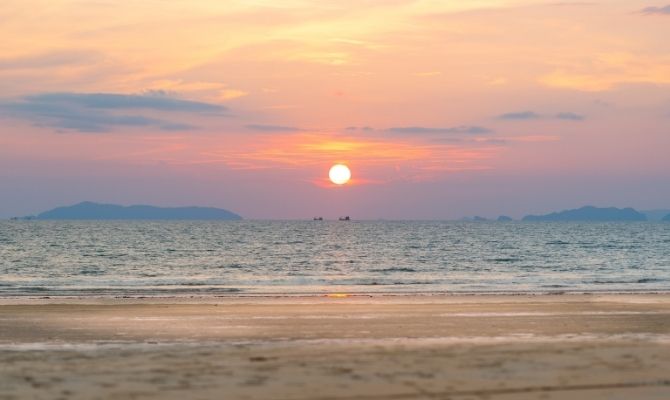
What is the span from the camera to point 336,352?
60.6 feet

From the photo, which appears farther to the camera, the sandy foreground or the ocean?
the ocean

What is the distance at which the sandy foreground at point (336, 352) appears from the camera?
1426cm

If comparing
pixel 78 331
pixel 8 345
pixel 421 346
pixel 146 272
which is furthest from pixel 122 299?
pixel 146 272

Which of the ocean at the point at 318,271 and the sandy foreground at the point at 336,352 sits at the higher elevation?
the sandy foreground at the point at 336,352

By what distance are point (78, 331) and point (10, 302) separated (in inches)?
520

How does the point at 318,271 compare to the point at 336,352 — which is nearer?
the point at 336,352

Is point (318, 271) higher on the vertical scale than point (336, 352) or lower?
lower

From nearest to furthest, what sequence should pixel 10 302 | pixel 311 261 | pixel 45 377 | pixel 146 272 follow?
pixel 45 377 < pixel 10 302 < pixel 146 272 < pixel 311 261

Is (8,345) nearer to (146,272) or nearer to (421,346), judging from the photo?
(421,346)

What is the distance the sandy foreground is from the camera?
14258 mm

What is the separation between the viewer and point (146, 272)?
74312 mm

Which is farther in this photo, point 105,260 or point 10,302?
point 105,260

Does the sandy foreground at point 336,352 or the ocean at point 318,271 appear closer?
the sandy foreground at point 336,352

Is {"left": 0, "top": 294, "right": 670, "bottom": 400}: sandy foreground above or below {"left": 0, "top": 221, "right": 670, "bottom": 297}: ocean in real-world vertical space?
above
